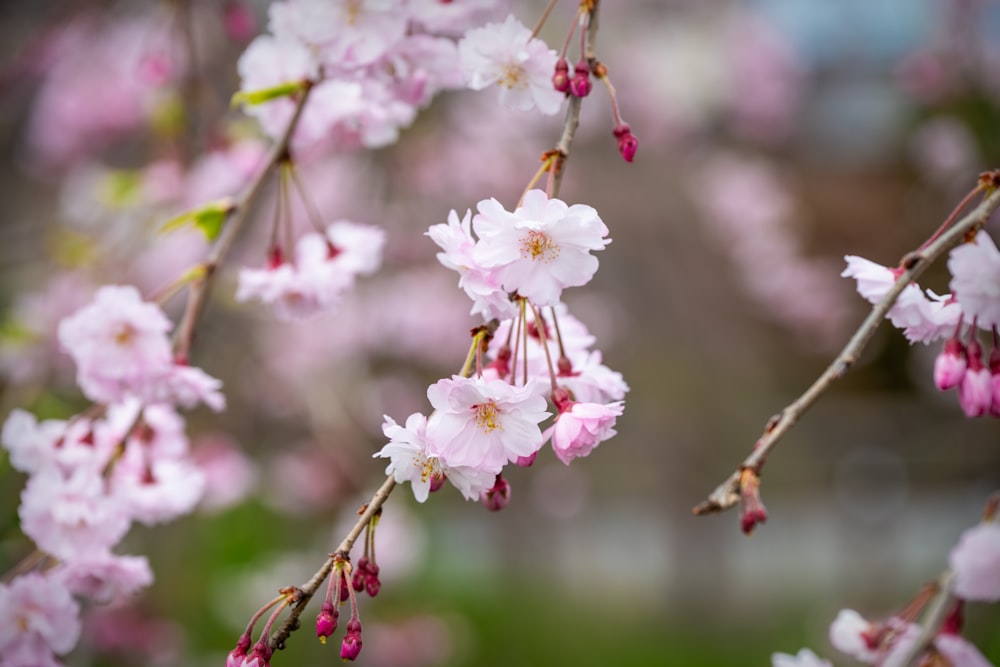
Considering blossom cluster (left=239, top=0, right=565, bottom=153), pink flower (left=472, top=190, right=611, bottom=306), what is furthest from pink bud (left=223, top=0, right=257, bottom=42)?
pink flower (left=472, top=190, right=611, bottom=306)

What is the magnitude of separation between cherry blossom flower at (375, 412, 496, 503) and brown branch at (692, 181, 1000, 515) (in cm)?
18

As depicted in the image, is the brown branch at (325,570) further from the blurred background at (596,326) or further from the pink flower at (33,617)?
the blurred background at (596,326)

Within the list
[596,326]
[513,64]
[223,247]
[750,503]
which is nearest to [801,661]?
[750,503]

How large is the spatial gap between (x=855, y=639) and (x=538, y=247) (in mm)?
594

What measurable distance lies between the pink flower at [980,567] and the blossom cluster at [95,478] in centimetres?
82

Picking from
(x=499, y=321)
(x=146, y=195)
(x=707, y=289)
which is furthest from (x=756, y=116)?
(x=499, y=321)

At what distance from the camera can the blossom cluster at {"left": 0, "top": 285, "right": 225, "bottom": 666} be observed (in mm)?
959

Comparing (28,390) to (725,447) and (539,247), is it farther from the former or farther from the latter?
(725,447)

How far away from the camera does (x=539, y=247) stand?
0.73 m

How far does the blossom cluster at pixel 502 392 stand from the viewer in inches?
28.4

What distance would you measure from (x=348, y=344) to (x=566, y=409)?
8.44 feet

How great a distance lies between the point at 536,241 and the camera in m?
0.73

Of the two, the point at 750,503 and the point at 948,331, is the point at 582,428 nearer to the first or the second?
the point at 750,503

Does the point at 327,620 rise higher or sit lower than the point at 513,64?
lower
